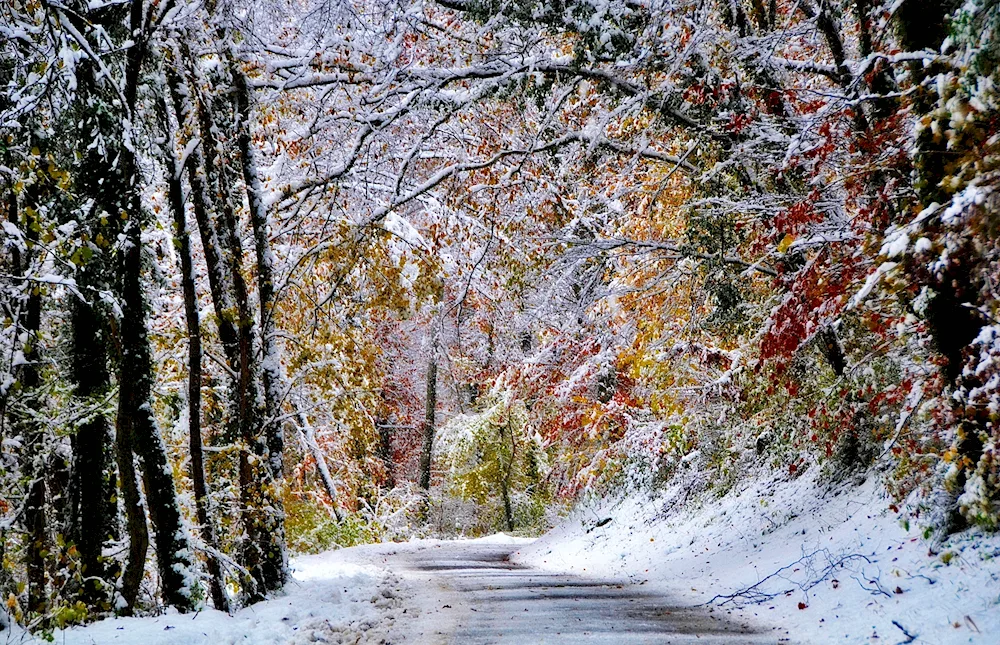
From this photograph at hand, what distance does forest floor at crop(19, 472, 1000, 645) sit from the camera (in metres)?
7.21

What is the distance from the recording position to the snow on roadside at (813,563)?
22.3ft

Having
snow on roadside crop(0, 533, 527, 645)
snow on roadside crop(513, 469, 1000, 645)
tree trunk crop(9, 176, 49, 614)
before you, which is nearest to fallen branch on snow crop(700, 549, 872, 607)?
snow on roadside crop(513, 469, 1000, 645)

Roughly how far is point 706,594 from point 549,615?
2716mm

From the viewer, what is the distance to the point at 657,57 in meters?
10.3

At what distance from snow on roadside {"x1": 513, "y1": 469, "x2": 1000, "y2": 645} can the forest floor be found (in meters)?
0.02

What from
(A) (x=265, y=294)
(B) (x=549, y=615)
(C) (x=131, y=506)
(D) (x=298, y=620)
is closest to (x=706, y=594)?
(B) (x=549, y=615)

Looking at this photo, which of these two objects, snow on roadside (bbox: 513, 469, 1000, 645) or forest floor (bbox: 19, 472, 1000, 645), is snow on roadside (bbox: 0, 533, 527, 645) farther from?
snow on roadside (bbox: 513, 469, 1000, 645)

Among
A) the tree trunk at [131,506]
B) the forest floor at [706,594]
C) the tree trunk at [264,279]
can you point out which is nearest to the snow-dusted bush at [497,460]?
the forest floor at [706,594]

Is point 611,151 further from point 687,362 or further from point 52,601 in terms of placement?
point 52,601

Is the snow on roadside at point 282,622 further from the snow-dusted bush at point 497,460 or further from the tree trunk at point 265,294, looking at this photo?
the snow-dusted bush at point 497,460

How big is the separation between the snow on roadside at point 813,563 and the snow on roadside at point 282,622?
4.00 metres

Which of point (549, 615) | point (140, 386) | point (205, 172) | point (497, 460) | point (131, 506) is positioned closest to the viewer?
point (549, 615)

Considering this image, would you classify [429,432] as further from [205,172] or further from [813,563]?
[813,563]

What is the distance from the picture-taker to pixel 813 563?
962 cm
